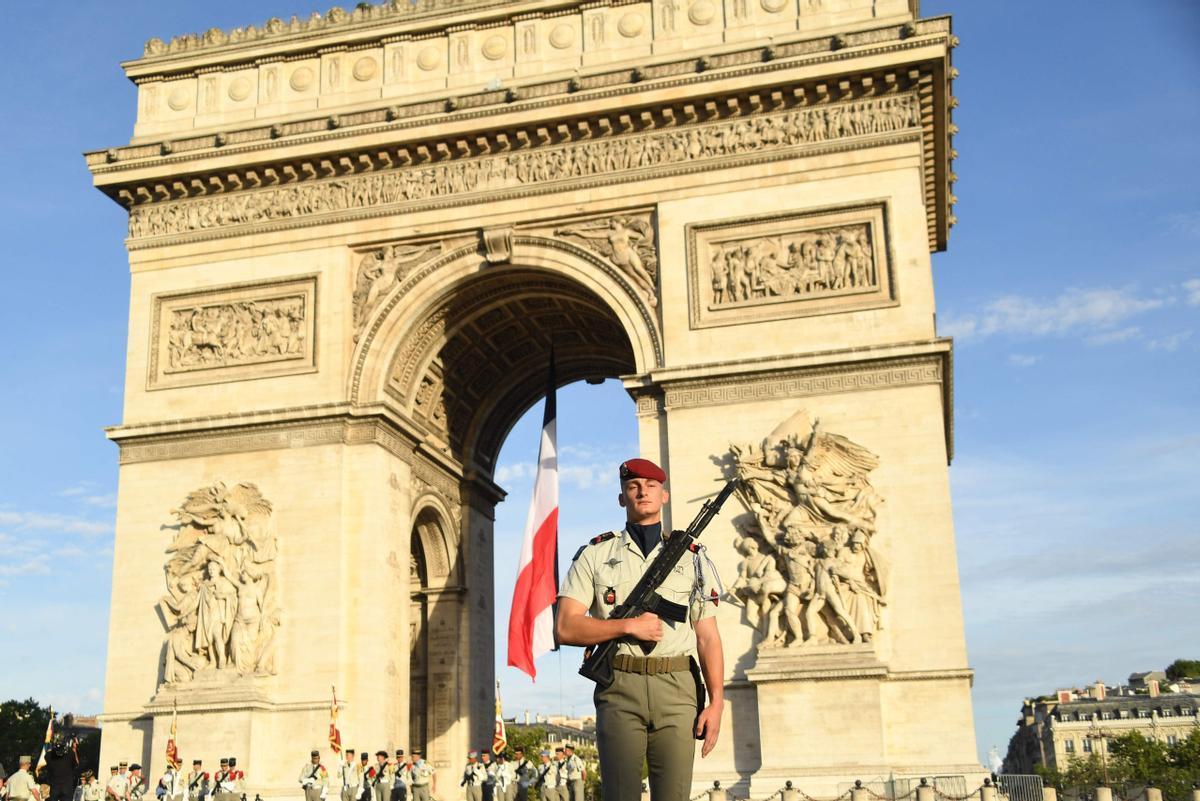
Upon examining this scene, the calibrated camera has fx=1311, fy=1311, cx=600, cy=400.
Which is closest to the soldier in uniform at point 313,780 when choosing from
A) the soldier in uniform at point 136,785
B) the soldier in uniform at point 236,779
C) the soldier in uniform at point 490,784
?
the soldier in uniform at point 236,779

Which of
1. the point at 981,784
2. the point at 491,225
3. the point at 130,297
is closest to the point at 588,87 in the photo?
the point at 491,225

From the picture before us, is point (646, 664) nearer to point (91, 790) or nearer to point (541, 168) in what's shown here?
point (91, 790)

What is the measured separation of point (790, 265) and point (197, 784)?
1151 centimetres

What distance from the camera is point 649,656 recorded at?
4.88 m

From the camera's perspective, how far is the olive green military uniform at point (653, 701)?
15.9 feet

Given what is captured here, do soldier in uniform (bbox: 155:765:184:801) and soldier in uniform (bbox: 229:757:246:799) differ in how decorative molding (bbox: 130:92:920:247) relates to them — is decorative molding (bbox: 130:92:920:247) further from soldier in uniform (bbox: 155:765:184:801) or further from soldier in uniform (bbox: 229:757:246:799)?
soldier in uniform (bbox: 155:765:184:801)

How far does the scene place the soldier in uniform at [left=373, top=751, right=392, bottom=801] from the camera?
1886cm

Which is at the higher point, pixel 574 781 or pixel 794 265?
pixel 794 265

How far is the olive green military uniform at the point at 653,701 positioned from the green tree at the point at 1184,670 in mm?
88892

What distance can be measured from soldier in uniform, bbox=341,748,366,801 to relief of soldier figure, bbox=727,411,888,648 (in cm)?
595

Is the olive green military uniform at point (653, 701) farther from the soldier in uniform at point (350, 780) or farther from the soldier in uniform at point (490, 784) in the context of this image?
the soldier in uniform at point (490, 784)

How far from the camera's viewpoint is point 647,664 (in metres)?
4.85

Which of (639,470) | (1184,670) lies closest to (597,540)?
(639,470)

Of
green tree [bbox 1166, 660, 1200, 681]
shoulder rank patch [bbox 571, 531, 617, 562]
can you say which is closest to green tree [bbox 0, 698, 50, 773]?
shoulder rank patch [bbox 571, 531, 617, 562]
